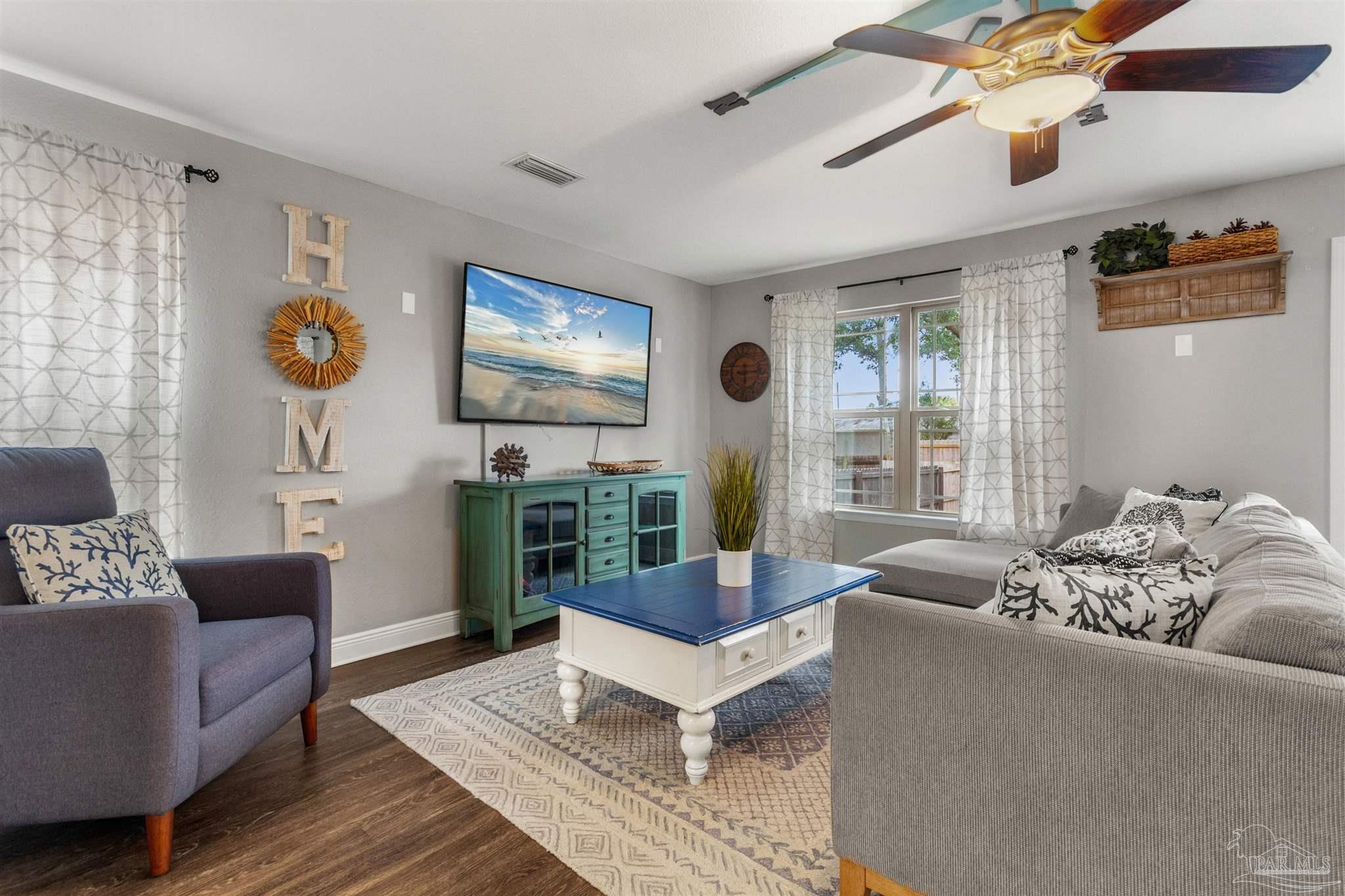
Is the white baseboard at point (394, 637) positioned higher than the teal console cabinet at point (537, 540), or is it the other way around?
the teal console cabinet at point (537, 540)

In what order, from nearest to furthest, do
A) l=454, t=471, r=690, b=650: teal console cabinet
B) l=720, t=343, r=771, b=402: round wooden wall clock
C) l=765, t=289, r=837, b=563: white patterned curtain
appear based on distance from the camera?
l=454, t=471, r=690, b=650: teal console cabinet, l=765, t=289, r=837, b=563: white patterned curtain, l=720, t=343, r=771, b=402: round wooden wall clock

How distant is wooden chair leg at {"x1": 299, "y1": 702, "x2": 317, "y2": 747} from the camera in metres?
2.18

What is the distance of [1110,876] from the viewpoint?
3.44 feet

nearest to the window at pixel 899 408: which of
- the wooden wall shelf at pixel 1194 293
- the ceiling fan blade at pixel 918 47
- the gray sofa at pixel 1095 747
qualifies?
the wooden wall shelf at pixel 1194 293

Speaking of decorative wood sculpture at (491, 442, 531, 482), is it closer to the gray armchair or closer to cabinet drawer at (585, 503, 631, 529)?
cabinet drawer at (585, 503, 631, 529)

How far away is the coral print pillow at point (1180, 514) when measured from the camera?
2668 millimetres

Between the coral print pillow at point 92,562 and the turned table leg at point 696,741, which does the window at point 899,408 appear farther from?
the coral print pillow at point 92,562

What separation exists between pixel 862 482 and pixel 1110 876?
3673 mm

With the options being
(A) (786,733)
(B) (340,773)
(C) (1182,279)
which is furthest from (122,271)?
(C) (1182,279)

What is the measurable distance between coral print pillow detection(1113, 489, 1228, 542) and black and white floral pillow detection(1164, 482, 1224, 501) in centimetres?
21

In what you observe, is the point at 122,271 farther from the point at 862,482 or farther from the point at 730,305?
the point at 862,482

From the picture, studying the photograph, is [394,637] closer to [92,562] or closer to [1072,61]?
[92,562]

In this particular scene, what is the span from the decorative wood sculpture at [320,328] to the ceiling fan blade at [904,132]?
7.68ft

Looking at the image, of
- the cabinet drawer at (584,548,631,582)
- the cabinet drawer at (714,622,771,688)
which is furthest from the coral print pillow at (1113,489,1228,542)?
the cabinet drawer at (584,548,631,582)
